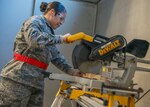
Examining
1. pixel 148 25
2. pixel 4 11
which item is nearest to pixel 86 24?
pixel 4 11

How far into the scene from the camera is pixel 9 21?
4.03 meters

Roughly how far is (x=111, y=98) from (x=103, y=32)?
7.86 ft

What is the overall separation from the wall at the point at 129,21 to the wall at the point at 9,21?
116 centimetres

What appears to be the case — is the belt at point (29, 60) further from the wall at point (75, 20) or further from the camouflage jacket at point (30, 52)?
the wall at point (75, 20)

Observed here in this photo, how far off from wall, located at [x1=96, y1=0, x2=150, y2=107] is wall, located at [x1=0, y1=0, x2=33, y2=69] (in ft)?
3.81

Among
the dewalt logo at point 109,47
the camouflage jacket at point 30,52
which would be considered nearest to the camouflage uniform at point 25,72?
the camouflage jacket at point 30,52

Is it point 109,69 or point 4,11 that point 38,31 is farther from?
point 4,11

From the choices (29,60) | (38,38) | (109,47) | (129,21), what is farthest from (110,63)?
(129,21)

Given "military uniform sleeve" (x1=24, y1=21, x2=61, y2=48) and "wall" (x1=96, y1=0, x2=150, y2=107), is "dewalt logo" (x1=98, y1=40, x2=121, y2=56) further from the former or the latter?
"wall" (x1=96, y1=0, x2=150, y2=107)

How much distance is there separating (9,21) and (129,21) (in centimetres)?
188

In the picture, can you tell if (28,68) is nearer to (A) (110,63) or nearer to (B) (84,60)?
(B) (84,60)

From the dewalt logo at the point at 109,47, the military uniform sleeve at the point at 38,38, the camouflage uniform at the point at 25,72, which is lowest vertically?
the camouflage uniform at the point at 25,72

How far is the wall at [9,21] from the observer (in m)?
3.98

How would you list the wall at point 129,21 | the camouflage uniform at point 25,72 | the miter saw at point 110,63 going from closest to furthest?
the miter saw at point 110,63, the camouflage uniform at point 25,72, the wall at point 129,21
